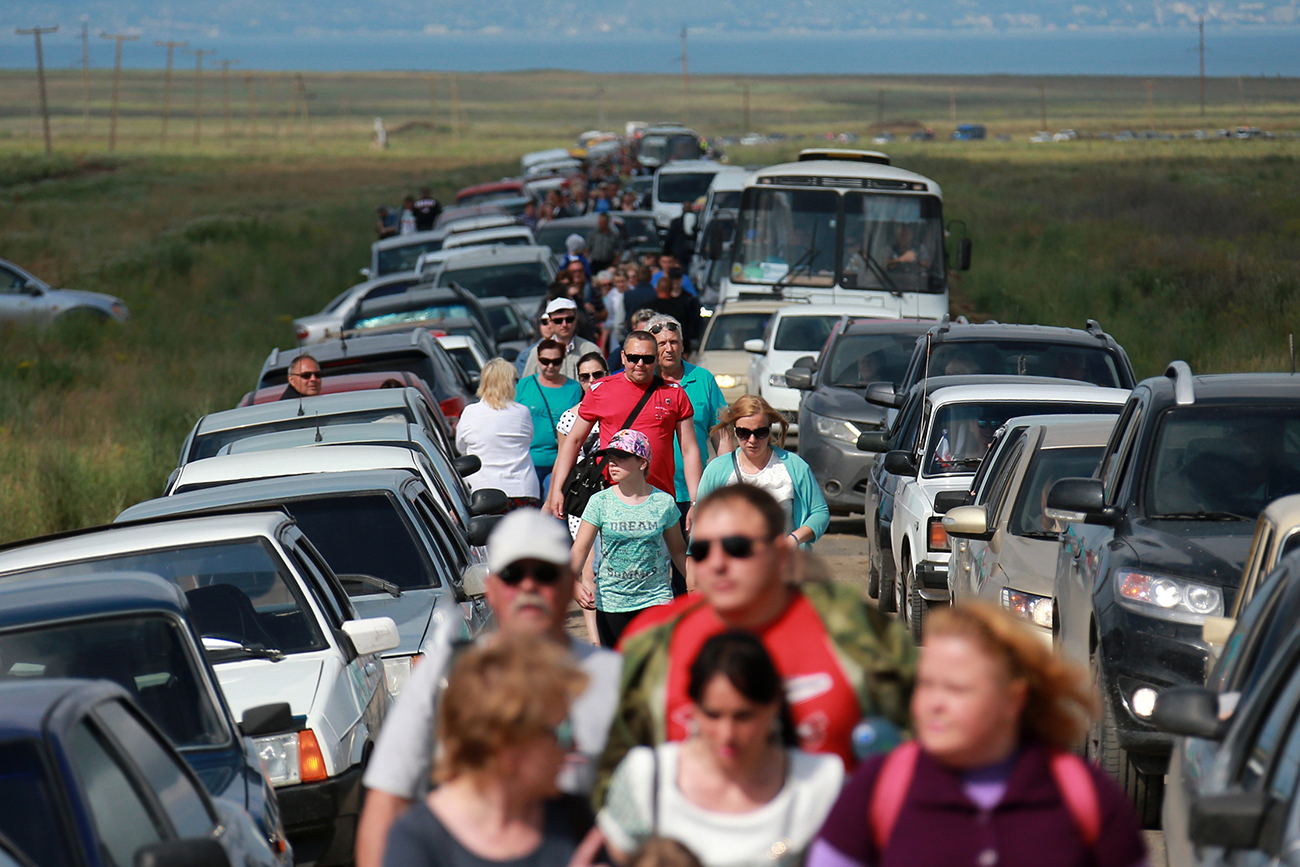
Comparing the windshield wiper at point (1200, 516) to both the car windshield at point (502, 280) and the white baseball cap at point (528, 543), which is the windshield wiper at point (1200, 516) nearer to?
the white baseball cap at point (528, 543)

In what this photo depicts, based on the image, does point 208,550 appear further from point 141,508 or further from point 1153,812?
point 1153,812

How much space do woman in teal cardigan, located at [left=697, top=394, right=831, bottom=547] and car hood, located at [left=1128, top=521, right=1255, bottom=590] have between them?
1.47m

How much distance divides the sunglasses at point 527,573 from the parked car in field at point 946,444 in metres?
7.35

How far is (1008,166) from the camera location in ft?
285

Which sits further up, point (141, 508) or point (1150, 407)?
point (1150, 407)

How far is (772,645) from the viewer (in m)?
3.92

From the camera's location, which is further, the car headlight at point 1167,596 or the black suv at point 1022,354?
the black suv at point 1022,354

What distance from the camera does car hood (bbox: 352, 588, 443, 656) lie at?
8.07 meters

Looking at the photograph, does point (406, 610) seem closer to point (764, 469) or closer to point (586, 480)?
point (586, 480)

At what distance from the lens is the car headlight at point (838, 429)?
15.6m

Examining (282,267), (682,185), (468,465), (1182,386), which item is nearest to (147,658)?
(1182,386)

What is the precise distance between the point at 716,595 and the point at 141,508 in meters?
5.35

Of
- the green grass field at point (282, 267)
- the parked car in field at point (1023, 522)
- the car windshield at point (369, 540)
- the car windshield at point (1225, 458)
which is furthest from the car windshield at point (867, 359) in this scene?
the car windshield at point (1225, 458)

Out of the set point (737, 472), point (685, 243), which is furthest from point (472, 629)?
point (685, 243)
